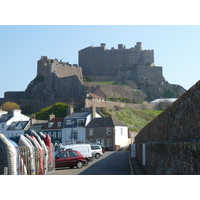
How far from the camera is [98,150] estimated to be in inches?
1395

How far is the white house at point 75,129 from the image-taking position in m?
56.5

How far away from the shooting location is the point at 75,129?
187 ft

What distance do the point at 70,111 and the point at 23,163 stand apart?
4901 centimetres

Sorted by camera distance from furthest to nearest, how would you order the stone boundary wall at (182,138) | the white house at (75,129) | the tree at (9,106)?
the tree at (9,106)
the white house at (75,129)
the stone boundary wall at (182,138)

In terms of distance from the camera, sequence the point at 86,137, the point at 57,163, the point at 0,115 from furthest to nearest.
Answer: the point at 0,115 < the point at 86,137 < the point at 57,163

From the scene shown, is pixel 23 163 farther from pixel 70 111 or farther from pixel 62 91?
pixel 62 91

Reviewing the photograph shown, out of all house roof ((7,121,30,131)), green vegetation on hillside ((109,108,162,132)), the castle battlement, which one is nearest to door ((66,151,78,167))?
house roof ((7,121,30,131))

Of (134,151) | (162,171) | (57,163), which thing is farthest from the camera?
(134,151)

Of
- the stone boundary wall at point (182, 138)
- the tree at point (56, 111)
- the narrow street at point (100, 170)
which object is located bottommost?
the narrow street at point (100, 170)

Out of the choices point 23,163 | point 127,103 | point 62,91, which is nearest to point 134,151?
point 23,163

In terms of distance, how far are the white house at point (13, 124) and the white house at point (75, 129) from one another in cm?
842

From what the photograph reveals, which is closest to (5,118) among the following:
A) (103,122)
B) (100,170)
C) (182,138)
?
(103,122)

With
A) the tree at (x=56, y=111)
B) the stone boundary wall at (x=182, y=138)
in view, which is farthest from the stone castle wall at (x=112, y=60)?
the stone boundary wall at (x=182, y=138)

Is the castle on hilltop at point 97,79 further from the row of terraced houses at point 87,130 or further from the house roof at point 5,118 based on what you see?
the row of terraced houses at point 87,130
